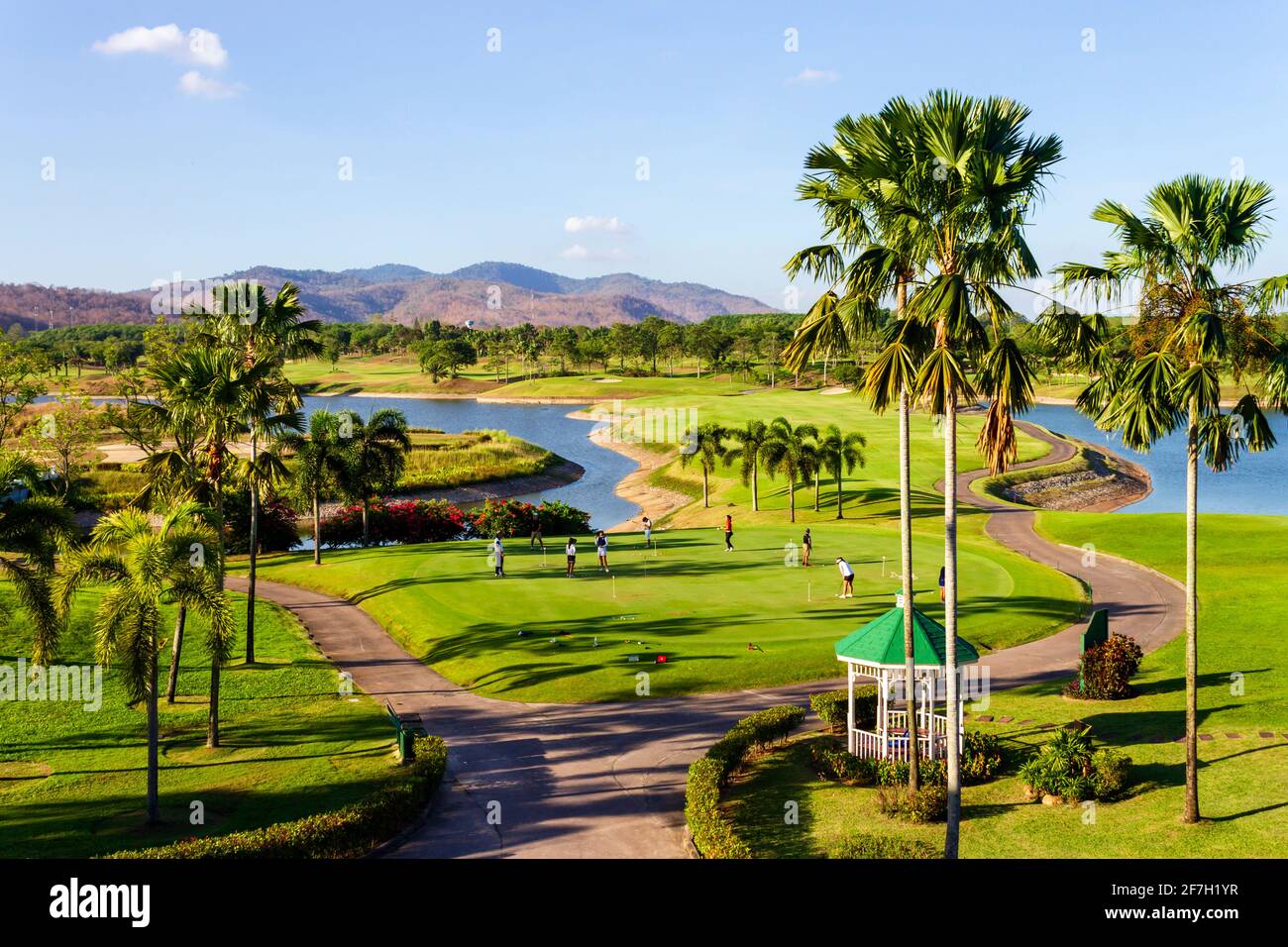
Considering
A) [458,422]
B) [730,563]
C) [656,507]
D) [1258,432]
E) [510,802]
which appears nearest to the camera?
[1258,432]

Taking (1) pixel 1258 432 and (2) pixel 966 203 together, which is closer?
(2) pixel 966 203

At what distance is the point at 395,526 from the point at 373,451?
747 centimetres

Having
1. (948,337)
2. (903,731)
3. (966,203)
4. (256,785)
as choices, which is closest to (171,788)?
(256,785)

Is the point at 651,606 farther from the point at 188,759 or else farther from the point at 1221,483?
the point at 1221,483

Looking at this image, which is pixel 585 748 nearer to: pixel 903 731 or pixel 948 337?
pixel 903 731

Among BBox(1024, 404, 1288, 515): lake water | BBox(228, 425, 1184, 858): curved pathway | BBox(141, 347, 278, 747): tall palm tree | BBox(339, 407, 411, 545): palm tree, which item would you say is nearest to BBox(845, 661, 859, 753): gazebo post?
BBox(228, 425, 1184, 858): curved pathway

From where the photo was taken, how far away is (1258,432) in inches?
774

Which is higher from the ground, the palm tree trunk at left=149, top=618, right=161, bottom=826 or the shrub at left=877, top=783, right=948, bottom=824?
the palm tree trunk at left=149, top=618, right=161, bottom=826

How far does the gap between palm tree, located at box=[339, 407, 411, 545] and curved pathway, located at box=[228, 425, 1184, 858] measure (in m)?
16.8

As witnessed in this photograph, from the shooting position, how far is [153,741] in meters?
21.5

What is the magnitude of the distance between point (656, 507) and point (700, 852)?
68.0 meters

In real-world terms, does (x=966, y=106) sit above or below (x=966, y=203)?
above

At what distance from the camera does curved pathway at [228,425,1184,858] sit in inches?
819

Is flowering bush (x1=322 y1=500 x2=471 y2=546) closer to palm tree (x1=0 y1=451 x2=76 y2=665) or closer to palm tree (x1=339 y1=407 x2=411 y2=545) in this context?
palm tree (x1=339 y1=407 x2=411 y2=545)
